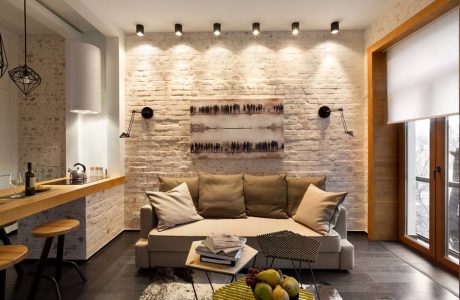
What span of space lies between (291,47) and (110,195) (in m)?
3.37

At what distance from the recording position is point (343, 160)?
159 inches

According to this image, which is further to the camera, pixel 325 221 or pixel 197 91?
pixel 197 91

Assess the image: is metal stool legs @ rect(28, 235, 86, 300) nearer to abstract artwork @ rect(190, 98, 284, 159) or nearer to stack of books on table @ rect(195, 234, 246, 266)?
stack of books on table @ rect(195, 234, 246, 266)

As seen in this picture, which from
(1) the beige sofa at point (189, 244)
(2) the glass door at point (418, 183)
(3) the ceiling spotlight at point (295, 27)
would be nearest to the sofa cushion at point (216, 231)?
(1) the beige sofa at point (189, 244)

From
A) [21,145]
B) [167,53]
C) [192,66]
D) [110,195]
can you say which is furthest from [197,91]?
[21,145]

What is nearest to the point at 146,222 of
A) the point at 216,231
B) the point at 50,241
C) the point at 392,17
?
the point at 216,231

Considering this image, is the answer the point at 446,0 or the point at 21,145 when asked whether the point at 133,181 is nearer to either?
the point at 21,145

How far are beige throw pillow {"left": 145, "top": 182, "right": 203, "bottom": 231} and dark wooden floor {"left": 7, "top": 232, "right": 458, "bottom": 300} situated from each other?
0.59 m

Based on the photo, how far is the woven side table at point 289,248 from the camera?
7.10ft

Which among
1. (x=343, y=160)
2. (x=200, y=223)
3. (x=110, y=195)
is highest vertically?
(x=343, y=160)

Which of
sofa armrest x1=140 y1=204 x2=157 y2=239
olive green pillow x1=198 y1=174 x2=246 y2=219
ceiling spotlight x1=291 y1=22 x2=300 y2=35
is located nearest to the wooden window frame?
ceiling spotlight x1=291 y1=22 x2=300 y2=35

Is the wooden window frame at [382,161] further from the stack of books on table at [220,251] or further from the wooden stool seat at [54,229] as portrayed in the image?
the wooden stool seat at [54,229]

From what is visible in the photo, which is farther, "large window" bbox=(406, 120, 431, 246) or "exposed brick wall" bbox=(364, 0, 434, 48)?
"large window" bbox=(406, 120, 431, 246)

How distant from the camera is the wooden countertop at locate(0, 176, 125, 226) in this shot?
2021 mm
